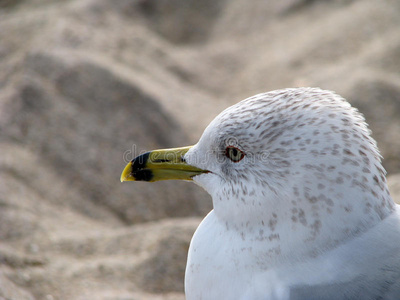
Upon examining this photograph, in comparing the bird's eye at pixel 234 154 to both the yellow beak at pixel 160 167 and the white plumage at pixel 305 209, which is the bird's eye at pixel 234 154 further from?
the yellow beak at pixel 160 167

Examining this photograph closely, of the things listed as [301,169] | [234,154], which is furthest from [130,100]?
[301,169]

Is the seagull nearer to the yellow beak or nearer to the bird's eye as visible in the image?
the bird's eye

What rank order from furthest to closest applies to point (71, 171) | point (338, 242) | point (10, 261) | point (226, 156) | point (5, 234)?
point (71, 171) → point (5, 234) → point (10, 261) → point (226, 156) → point (338, 242)

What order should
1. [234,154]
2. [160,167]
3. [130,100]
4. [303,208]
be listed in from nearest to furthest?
[303,208]
[234,154]
[160,167]
[130,100]

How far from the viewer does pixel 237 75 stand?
489 cm

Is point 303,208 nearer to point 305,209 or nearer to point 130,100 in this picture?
point 305,209

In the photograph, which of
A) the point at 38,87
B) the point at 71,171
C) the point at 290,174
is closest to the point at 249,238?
the point at 290,174

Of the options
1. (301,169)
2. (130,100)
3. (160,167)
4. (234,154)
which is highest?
(130,100)

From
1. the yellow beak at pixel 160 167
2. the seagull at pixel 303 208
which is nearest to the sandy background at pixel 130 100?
the yellow beak at pixel 160 167

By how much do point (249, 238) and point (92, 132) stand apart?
232cm

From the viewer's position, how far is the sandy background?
9.16 ft

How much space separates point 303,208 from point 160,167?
2.31ft

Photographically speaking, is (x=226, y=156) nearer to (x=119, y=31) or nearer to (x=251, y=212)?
(x=251, y=212)

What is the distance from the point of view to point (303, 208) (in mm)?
1555
